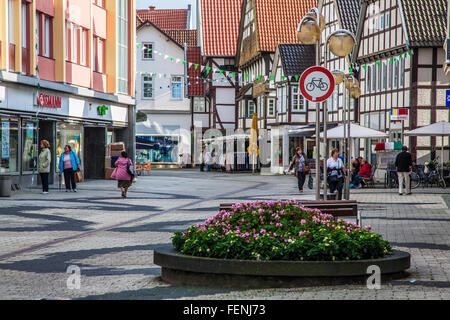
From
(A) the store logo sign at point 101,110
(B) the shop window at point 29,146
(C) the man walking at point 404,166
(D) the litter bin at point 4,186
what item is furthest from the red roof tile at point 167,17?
(D) the litter bin at point 4,186

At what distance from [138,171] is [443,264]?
1439 inches

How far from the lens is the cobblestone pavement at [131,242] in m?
8.06

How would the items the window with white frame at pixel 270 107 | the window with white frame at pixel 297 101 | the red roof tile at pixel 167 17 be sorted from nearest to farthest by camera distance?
the window with white frame at pixel 297 101, the window with white frame at pixel 270 107, the red roof tile at pixel 167 17

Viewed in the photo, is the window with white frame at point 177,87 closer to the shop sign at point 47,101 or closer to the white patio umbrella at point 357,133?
the white patio umbrella at point 357,133

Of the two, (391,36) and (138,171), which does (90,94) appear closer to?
(138,171)

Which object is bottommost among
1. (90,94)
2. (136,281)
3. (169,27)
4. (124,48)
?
(136,281)

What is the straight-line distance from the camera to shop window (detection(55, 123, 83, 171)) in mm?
32812

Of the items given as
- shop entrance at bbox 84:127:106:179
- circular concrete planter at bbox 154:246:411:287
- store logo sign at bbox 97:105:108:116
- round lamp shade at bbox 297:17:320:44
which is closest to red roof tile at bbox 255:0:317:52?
shop entrance at bbox 84:127:106:179

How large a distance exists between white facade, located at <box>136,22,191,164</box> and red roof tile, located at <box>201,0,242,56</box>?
2.96 metres

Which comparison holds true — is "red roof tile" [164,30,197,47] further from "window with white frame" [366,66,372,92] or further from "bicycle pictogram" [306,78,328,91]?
"bicycle pictogram" [306,78,328,91]

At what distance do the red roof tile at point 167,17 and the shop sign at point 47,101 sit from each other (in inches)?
2154
